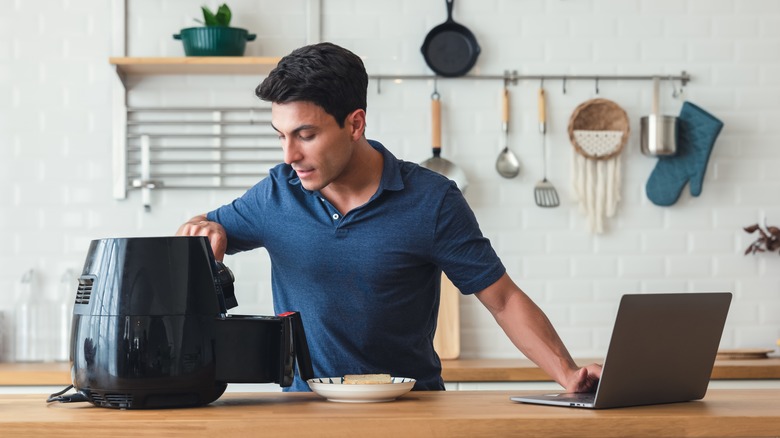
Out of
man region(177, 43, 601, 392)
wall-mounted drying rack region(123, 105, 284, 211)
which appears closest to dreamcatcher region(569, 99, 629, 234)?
wall-mounted drying rack region(123, 105, 284, 211)

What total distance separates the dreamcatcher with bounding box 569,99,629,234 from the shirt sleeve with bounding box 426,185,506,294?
170 centimetres

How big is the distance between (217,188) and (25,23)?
0.98 metres

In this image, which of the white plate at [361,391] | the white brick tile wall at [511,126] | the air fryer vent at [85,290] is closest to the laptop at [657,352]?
the white plate at [361,391]

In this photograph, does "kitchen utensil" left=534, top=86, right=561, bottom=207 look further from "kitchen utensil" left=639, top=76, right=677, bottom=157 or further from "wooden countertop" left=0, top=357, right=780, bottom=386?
"wooden countertop" left=0, top=357, right=780, bottom=386

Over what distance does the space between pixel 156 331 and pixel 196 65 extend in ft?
7.16

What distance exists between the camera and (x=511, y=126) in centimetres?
402

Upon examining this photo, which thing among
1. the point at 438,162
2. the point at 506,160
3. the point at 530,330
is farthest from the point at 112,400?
the point at 506,160

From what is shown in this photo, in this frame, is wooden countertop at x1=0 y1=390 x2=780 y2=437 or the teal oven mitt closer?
wooden countertop at x1=0 y1=390 x2=780 y2=437

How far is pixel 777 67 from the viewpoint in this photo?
161 inches

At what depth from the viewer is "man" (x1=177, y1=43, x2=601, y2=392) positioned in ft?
7.52

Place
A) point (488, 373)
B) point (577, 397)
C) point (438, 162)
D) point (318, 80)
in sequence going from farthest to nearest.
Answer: point (438, 162)
point (488, 373)
point (318, 80)
point (577, 397)

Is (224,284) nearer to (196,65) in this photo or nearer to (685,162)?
(196,65)

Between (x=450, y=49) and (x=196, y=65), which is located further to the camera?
(x=450, y=49)

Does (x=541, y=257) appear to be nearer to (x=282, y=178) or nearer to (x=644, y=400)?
(x=282, y=178)
